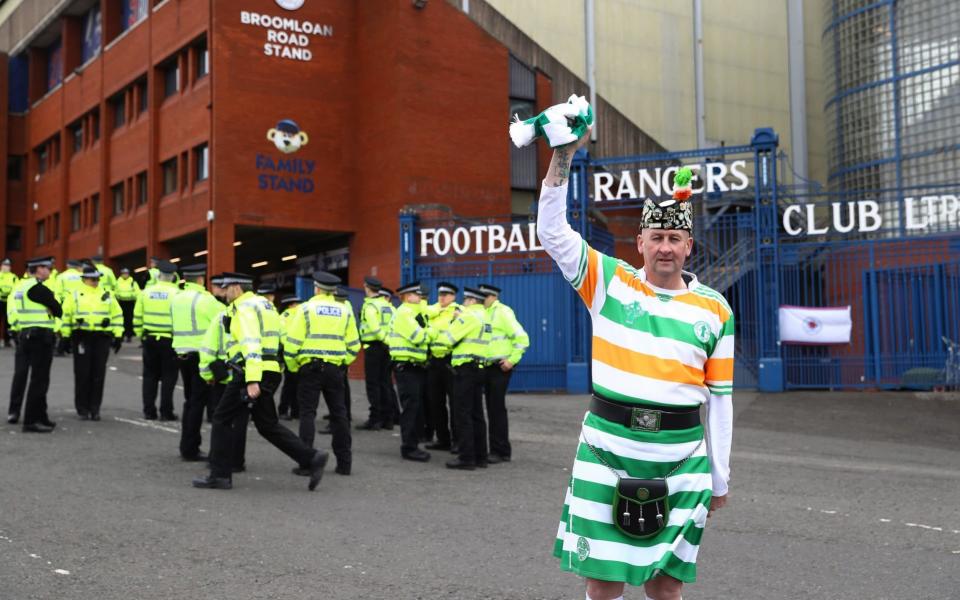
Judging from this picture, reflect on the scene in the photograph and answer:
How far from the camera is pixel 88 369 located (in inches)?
535

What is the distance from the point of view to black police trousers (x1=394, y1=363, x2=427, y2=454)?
11.6m

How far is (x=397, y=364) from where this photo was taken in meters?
12.1

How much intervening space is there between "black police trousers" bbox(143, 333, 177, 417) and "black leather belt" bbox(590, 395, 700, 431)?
10.4 meters

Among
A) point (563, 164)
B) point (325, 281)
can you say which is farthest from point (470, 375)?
point (563, 164)

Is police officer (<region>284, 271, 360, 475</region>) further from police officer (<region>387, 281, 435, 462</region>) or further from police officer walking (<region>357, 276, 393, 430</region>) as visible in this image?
police officer walking (<region>357, 276, 393, 430</region>)

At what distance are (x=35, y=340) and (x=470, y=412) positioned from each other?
543 cm

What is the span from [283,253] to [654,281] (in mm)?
29227

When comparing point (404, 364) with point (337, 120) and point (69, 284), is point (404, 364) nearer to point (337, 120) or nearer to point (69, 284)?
point (69, 284)

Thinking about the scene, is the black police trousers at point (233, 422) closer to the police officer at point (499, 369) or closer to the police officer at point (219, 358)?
the police officer at point (219, 358)

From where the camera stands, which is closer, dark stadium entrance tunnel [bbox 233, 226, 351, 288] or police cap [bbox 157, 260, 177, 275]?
police cap [bbox 157, 260, 177, 275]

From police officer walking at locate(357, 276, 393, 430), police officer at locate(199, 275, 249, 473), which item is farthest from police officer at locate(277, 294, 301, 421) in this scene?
police officer at locate(199, 275, 249, 473)

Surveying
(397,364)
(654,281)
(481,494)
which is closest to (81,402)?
(397,364)

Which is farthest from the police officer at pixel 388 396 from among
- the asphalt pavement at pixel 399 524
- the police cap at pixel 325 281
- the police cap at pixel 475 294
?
the police cap at pixel 325 281

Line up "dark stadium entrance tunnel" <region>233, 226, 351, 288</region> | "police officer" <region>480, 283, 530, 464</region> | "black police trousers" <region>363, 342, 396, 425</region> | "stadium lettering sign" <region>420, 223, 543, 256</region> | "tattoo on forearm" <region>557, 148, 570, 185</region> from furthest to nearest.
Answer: "dark stadium entrance tunnel" <region>233, 226, 351, 288</region> < "stadium lettering sign" <region>420, 223, 543, 256</region> < "black police trousers" <region>363, 342, 396, 425</region> < "police officer" <region>480, 283, 530, 464</region> < "tattoo on forearm" <region>557, 148, 570, 185</region>
